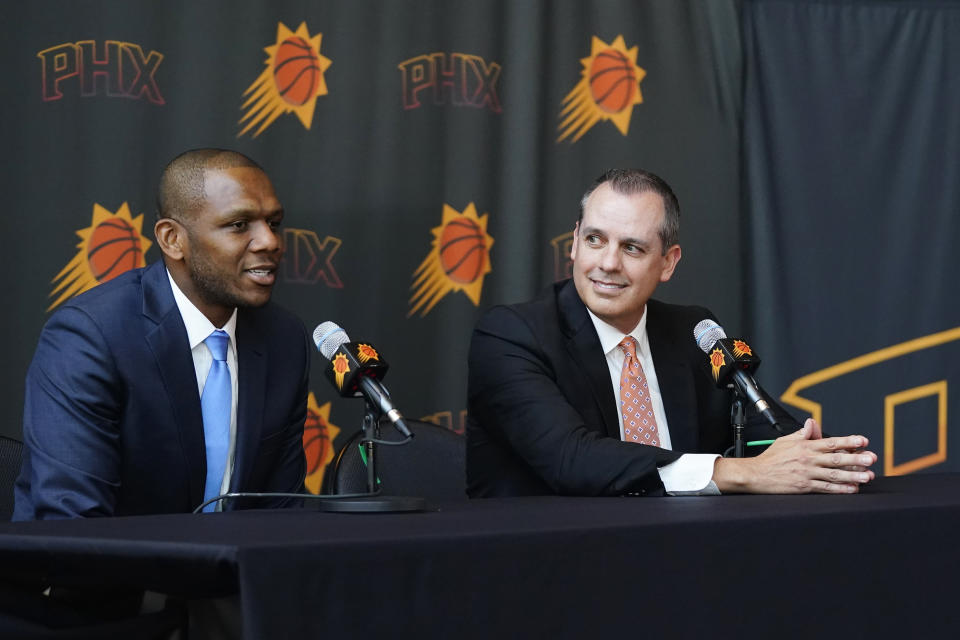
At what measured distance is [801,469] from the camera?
217 cm

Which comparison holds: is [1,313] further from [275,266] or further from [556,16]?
[556,16]

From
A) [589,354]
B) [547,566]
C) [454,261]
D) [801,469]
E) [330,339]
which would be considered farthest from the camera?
[454,261]

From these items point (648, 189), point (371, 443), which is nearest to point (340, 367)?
Result: point (371, 443)

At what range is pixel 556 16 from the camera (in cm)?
399

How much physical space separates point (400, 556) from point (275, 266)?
1.41 metres

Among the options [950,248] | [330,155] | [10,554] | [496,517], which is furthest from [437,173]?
[10,554]

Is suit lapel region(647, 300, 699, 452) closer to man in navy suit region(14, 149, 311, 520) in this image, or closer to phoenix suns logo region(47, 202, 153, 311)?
man in navy suit region(14, 149, 311, 520)

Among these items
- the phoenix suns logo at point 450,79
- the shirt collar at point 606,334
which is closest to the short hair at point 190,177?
the shirt collar at point 606,334

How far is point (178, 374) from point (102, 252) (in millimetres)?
1236

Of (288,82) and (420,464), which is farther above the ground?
(288,82)

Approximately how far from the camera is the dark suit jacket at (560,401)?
2434mm

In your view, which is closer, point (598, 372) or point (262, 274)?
point (262, 274)

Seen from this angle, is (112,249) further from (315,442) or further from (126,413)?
(126,413)

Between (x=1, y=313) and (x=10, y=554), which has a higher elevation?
(x=1, y=313)
